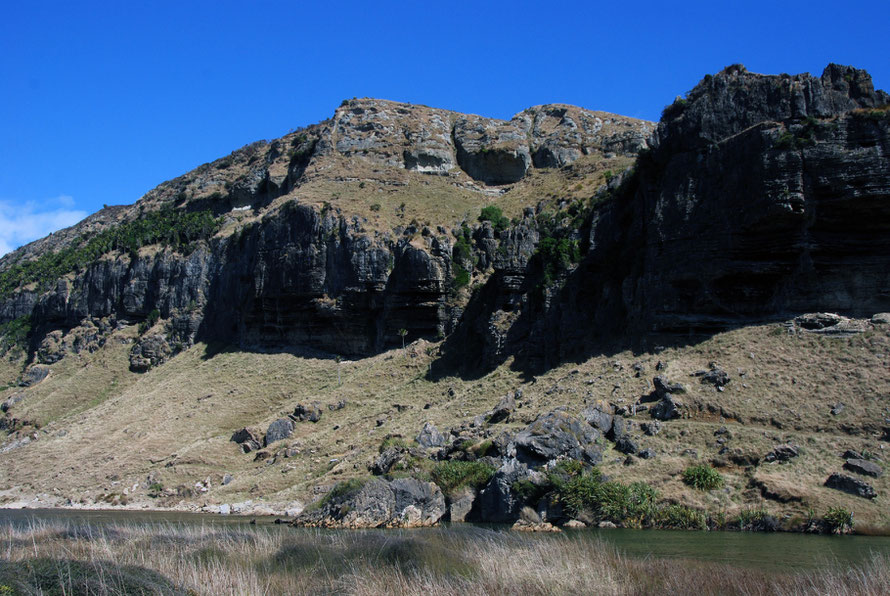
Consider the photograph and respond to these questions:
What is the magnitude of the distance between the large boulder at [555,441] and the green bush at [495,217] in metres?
35.3

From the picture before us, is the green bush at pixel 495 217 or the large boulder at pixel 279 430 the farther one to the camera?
the green bush at pixel 495 217

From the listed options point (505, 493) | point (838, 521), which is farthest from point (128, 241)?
point (838, 521)

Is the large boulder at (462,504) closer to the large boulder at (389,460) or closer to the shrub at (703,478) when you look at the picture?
the large boulder at (389,460)

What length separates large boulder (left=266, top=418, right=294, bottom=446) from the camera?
5419 cm

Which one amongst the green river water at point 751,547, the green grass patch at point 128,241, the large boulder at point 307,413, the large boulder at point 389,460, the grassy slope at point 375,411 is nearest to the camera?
the green river water at point 751,547

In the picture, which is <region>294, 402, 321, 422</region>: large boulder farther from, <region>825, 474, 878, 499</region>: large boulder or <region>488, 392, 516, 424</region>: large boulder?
<region>825, 474, 878, 499</region>: large boulder

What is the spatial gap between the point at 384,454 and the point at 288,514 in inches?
270

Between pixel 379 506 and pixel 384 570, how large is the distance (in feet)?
54.7

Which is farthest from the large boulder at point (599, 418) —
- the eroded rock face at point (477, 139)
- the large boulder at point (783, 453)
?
the eroded rock face at point (477, 139)

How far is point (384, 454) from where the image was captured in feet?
131

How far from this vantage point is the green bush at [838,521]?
2661cm

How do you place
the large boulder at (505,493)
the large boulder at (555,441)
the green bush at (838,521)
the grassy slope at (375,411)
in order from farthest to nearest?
the large boulder at (555,441), the grassy slope at (375,411), the large boulder at (505,493), the green bush at (838,521)

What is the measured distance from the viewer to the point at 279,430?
2144 inches

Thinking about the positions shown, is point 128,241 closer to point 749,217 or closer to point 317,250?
point 317,250
